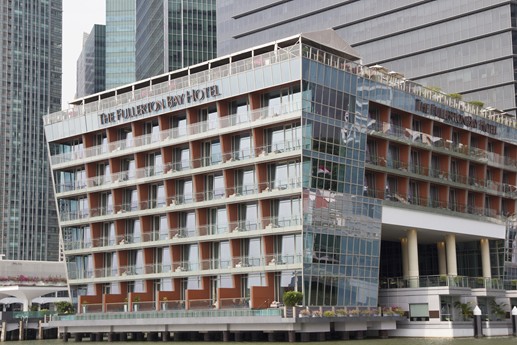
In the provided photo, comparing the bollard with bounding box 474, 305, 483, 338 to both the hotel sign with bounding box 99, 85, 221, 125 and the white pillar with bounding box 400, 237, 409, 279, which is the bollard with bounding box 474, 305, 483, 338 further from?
the hotel sign with bounding box 99, 85, 221, 125

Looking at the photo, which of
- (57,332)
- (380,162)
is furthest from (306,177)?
(57,332)

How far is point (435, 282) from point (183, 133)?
27.5m

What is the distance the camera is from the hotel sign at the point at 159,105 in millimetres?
84463

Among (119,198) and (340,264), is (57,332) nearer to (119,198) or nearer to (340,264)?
(119,198)

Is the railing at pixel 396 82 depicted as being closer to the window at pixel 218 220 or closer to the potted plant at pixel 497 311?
the window at pixel 218 220

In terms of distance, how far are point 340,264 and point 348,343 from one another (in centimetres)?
952

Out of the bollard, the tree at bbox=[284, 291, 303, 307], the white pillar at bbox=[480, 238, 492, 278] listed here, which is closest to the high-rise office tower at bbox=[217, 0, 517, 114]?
the white pillar at bbox=[480, 238, 492, 278]

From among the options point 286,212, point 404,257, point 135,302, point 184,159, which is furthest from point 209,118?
point 404,257

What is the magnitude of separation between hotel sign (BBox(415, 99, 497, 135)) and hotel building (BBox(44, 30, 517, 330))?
0.59ft

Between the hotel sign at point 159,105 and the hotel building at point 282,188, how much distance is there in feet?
0.47

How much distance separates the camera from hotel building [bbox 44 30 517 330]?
78.3 meters

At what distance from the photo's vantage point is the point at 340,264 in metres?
78.8

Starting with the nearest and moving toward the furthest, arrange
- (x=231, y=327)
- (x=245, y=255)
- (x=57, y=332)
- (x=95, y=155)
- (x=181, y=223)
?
(x=231, y=327)
(x=245, y=255)
(x=181, y=223)
(x=95, y=155)
(x=57, y=332)

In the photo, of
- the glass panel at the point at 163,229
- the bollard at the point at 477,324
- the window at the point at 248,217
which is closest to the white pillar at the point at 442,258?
the bollard at the point at 477,324
